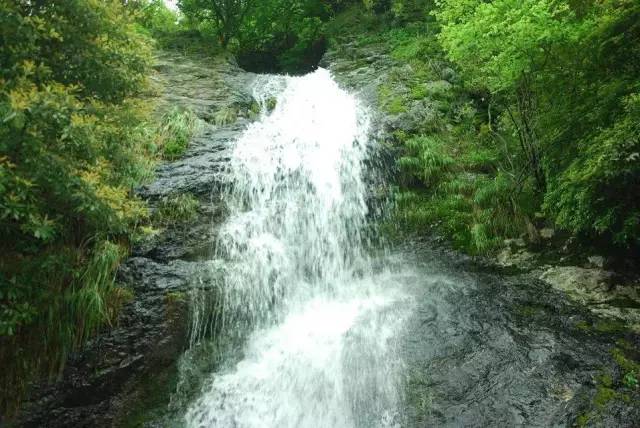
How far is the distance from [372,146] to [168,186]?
16.3 ft

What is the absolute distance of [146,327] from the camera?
6.54 metres

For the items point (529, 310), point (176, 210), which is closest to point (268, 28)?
point (176, 210)

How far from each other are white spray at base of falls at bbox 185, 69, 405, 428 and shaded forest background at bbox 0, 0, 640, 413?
57.8 inches

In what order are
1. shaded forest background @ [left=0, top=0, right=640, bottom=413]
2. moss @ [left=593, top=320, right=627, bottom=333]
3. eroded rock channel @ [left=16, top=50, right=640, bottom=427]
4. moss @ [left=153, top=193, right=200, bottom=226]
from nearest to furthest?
shaded forest background @ [left=0, top=0, right=640, bottom=413], eroded rock channel @ [left=16, top=50, right=640, bottom=427], moss @ [left=593, top=320, right=627, bottom=333], moss @ [left=153, top=193, right=200, bottom=226]

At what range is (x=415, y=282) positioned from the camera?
8008mm

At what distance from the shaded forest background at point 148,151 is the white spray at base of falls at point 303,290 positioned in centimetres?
147

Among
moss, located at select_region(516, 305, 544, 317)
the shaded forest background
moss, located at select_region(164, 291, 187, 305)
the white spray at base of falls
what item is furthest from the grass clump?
moss, located at select_region(516, 305, 544, 317)

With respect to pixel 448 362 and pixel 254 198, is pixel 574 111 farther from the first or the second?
pixel 254 198

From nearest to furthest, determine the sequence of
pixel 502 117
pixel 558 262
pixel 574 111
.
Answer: pixel 574 111
pixel 558 262
pixel 502 117

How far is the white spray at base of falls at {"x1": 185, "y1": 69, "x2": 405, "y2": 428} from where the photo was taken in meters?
6.00

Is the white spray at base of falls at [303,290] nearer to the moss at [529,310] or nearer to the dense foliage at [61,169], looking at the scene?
the moss at [529,310]

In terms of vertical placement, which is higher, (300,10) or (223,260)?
(300,10)

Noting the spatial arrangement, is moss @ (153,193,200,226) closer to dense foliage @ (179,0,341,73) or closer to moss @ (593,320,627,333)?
moss @ (593,320,627,333)

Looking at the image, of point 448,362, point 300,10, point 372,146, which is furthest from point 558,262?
point 300,10
